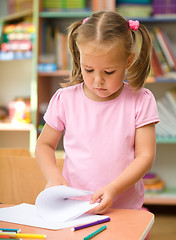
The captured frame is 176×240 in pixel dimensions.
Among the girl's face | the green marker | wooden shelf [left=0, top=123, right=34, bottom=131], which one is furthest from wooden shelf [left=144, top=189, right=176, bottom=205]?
the green marker

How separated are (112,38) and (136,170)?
1.12 feet

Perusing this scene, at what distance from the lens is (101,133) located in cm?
116

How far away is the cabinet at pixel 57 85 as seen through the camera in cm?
295

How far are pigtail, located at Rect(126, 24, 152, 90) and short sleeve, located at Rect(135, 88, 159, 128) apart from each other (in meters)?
0.04

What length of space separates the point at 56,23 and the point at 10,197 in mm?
2221

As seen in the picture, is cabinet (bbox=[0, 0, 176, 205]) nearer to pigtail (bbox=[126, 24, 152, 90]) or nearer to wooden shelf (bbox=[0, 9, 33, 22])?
wooden shelf (bbox=[0, 9, 33, 22])

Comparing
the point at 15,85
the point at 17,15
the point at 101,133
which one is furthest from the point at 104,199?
the point at 15,85

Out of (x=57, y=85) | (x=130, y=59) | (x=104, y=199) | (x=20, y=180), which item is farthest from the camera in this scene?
(x=57, y=85)

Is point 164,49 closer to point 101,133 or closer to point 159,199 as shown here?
point 159,199

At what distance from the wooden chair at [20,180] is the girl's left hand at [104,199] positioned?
34 cm

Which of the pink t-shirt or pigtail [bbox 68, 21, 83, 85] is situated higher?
pigtail [bbox 68, 21, 83, 85]

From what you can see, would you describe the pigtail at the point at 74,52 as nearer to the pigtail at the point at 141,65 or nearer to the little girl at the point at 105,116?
the little girl at the point at 105,116

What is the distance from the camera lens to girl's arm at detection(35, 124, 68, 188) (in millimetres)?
1070

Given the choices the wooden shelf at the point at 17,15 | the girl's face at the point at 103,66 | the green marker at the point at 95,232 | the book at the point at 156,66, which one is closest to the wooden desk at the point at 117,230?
the green marker at the point at 95,232
